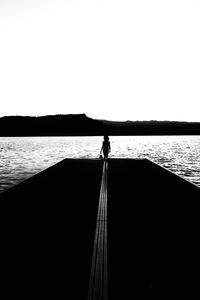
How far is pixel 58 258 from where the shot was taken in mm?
4859

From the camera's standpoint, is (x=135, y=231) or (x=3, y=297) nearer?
(x=3, y=297)

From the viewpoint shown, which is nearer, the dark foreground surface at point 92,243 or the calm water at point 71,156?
the dark foreground surface at point 92,243

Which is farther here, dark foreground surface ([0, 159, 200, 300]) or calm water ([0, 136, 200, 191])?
calm water ([0, 136, 200, 191])

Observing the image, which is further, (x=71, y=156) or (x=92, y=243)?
(x=71, y=156)

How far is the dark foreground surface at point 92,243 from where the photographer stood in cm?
400

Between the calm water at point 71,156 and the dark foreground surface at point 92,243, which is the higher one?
the dark foreground surface at point 92,243

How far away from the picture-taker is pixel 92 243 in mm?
5453

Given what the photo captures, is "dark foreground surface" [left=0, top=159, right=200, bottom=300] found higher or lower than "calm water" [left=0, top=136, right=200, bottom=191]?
higher

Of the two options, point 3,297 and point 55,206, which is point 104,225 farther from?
point 3,297

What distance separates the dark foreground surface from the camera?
4.00 metres

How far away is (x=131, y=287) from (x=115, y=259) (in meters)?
0.86

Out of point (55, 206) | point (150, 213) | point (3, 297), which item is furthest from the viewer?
point (55, 206)

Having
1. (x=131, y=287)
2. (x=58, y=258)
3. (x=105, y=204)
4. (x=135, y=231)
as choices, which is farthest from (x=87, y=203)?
(x=131, y=287)

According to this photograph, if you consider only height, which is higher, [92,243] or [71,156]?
[92,243]
